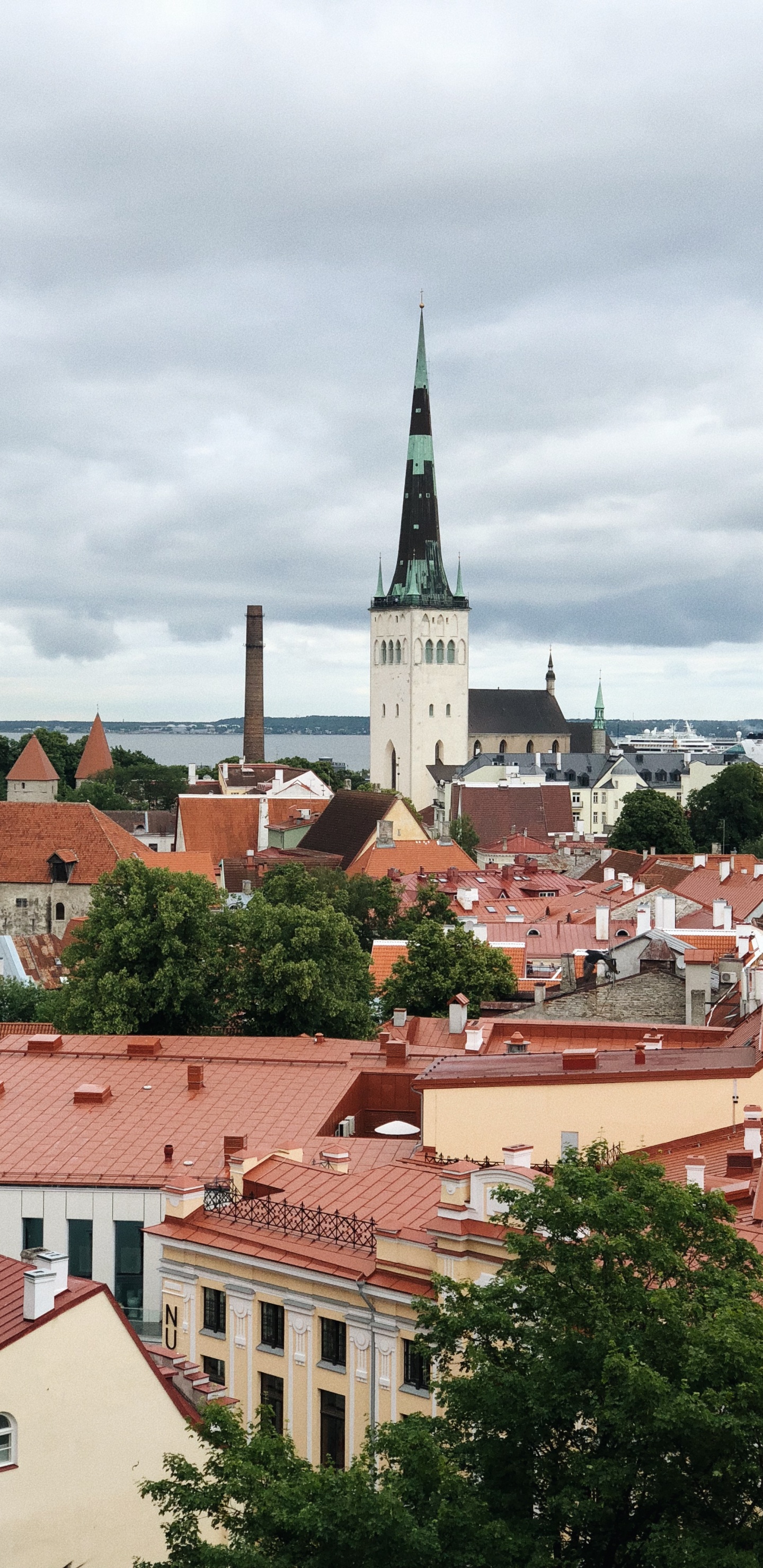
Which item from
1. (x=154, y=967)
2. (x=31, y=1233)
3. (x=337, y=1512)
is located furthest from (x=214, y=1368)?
(x=154, y=967)

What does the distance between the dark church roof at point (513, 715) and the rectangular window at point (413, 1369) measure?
16278 cm

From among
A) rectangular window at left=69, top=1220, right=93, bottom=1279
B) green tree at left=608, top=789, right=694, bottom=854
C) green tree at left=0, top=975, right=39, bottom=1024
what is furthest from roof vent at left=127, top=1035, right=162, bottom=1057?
green tree at left=608, top=789, right=694, bottom=854

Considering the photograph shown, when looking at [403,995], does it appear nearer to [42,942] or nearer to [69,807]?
[42,942]

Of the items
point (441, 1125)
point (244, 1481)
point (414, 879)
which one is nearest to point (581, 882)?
point (414, 879)

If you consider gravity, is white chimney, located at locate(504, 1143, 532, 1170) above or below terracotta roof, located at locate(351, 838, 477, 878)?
below

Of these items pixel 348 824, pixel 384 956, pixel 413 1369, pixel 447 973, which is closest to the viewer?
pixel 413 1369

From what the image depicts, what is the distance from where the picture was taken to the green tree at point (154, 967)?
4344 cm

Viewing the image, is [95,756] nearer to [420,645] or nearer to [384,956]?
[420,645]

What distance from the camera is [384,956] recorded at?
57656 mm

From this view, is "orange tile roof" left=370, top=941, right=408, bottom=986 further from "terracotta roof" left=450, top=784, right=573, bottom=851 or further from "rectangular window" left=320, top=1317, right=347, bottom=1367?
"terracotta roof" left=450, top=784, right=573, bottom=851

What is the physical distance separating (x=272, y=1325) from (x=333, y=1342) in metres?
1.10

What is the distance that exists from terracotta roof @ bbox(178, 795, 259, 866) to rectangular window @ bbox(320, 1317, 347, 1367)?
77313 mm

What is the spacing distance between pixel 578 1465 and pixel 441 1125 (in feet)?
45.2

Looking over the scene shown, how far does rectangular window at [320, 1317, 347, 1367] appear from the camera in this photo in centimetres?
2159
